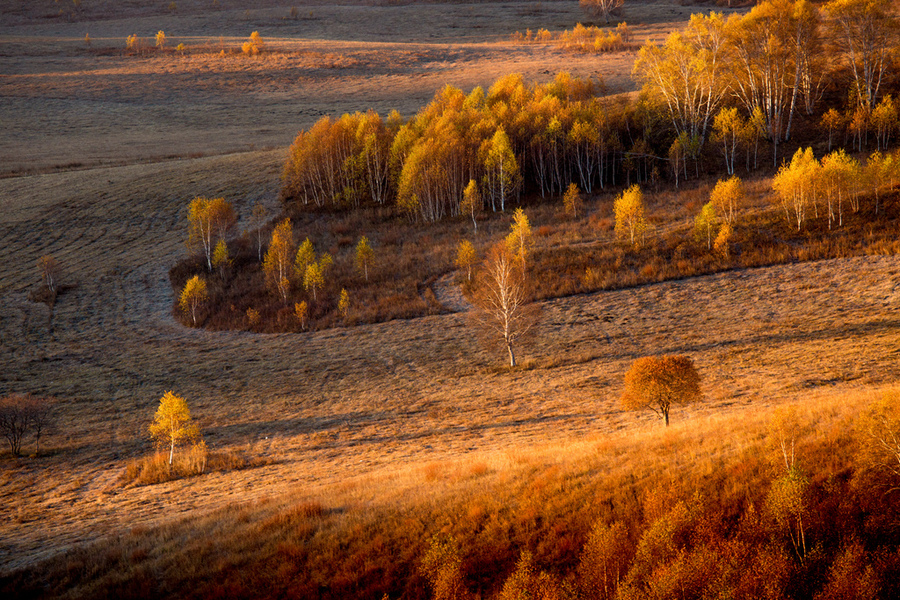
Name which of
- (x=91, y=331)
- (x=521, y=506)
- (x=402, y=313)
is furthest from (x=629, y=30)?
(x=521, y=506)

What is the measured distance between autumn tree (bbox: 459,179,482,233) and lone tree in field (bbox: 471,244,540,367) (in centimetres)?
2503

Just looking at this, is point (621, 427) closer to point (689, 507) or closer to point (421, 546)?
point (689, 507)

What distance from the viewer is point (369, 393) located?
112 ft

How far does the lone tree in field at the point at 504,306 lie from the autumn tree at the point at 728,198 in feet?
74.7

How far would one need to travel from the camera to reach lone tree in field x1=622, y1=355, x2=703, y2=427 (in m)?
22.8

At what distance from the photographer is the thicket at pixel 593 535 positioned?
1275 centimetres

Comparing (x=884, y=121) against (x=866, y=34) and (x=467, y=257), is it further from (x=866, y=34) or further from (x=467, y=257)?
(x=467, y=257)

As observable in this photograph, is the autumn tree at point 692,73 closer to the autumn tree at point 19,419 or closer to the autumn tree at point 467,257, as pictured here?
the autumn tree at point 467,257

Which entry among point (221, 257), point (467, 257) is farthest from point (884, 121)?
point (221, 257)

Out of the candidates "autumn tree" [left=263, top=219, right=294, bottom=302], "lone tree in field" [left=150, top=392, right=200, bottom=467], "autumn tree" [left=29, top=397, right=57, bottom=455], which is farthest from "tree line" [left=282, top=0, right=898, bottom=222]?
"lone tree in field" [left=150, top=392, right=200, bottom=467]

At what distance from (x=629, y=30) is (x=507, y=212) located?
373 feet

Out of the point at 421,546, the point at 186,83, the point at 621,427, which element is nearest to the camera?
the point at 421,546

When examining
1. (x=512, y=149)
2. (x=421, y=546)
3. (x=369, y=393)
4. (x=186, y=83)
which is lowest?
(x=369, y=393)

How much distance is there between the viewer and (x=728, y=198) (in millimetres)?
51906
